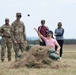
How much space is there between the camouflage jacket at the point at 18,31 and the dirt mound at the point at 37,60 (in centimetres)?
286

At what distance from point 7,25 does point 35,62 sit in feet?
14.7

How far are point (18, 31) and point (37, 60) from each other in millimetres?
3233

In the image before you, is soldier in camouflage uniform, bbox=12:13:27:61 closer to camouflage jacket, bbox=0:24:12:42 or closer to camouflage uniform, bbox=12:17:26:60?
camouflage uniform, bbox=12:17:26:60

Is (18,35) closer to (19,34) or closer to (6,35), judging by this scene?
(19,34)

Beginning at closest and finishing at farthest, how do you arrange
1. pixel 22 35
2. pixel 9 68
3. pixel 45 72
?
pixel 45 72, pixel 9 68, pixel 22 35

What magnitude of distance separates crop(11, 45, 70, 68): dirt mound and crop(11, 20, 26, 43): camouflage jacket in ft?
9.40

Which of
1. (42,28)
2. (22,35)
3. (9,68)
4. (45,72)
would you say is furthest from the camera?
(42,28)

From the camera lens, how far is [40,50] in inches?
572

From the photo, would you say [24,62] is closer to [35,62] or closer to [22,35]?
[35,62]

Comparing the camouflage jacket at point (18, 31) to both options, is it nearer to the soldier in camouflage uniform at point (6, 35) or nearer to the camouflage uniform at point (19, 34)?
the camouflage uniform at point (19, 34)

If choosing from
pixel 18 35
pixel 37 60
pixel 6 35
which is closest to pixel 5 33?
pixel 6 35

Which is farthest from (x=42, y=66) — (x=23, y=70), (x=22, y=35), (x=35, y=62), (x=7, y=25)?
(x=7, y=25)

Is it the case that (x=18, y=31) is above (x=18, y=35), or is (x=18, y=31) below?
above

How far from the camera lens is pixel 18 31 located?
57.1ft
